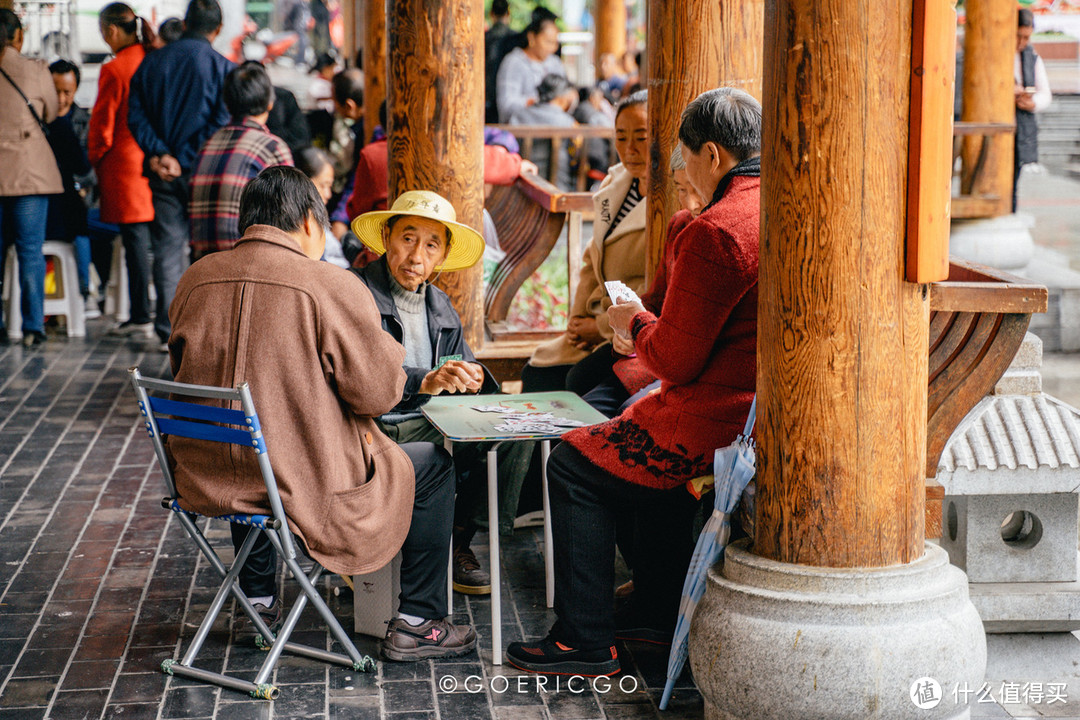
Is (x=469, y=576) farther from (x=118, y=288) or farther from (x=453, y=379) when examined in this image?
(x=118, y=288)

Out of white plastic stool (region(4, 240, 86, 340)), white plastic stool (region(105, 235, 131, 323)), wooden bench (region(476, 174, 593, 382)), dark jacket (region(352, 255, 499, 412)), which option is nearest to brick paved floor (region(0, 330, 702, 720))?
dark jacket (region(352, 255, 499, 412))

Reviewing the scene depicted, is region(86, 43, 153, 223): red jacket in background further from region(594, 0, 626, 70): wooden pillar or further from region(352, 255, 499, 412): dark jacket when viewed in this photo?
region(594, 0, 626, 70): wooden pillar

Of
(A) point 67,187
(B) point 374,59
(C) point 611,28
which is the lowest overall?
(A) point 67,187

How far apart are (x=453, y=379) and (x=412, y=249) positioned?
49cm

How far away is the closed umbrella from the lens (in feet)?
10.7

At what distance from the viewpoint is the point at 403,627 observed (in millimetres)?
3779

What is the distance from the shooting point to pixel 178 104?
769 centimetres

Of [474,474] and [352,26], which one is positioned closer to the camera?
[474,474]

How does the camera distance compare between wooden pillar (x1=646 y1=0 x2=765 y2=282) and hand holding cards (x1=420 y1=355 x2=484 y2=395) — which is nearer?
hand holding cards (x1=420 y1=355 x2=484 y2=395)

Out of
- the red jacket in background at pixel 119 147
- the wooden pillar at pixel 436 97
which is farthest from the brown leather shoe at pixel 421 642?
the red jacket in background at pixel 119 147

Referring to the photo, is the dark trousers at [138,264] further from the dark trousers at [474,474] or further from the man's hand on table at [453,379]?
the man's hand on table at [453,379]

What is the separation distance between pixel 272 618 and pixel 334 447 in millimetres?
893

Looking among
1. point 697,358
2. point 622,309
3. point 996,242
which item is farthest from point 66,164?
point 996,242

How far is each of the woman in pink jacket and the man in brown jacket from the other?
4898 millimetres
